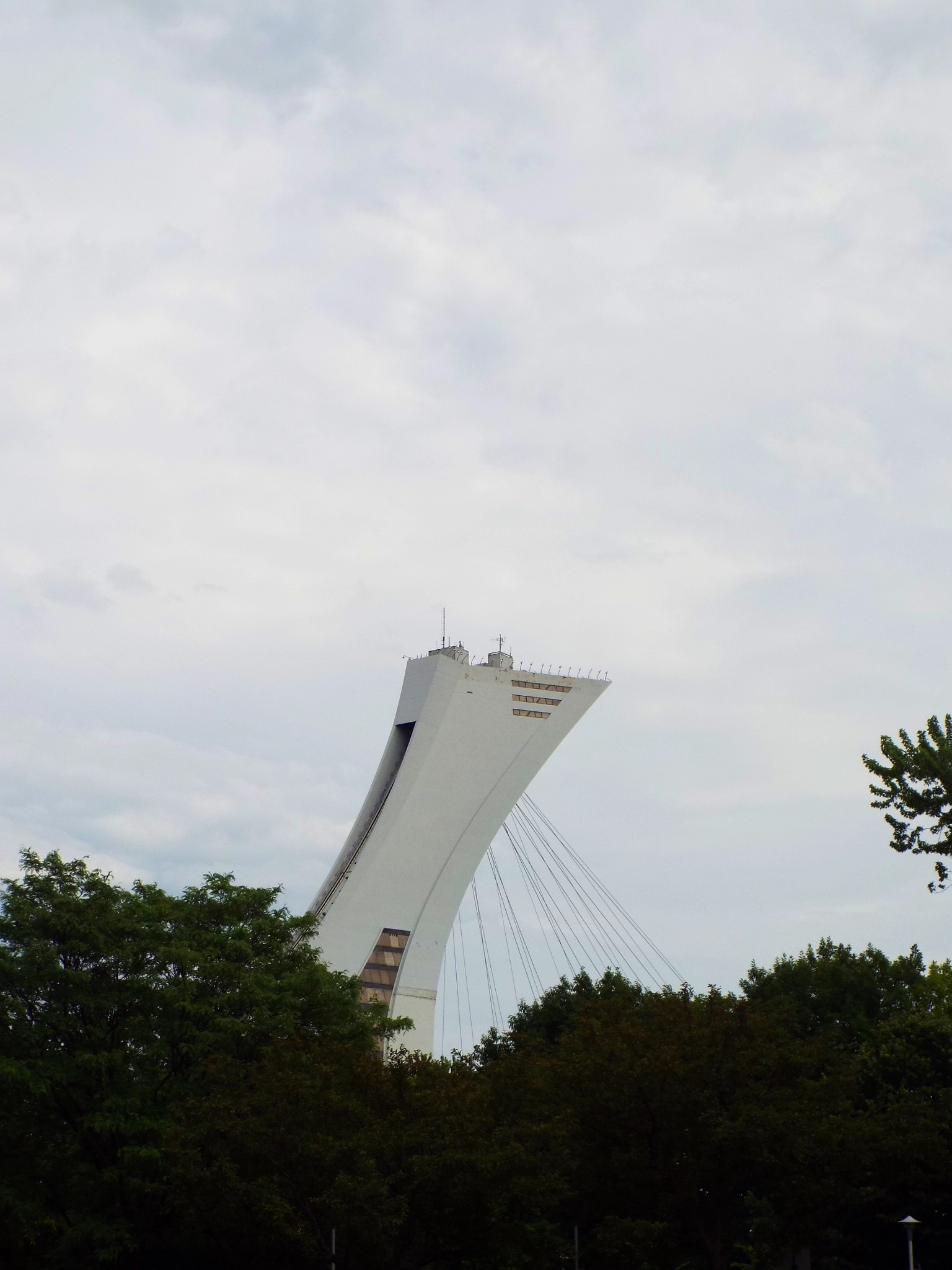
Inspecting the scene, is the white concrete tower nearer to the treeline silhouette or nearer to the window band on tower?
the window band on tower

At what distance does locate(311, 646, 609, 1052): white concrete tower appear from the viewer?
5616cm

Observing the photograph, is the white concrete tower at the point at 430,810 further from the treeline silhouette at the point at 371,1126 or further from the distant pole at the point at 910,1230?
the distant pole at the point at 910,1230

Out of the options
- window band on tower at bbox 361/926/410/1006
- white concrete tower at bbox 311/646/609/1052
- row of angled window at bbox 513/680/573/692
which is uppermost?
row of angled window at bbox 513/680/573/692

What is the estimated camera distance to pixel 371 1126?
23.3 metres

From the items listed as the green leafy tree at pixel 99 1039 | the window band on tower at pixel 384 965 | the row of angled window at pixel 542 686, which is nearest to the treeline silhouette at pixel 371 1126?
the green leafy tree at pixel 99 1039

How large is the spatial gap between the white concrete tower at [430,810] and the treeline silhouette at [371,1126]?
26.3 meters

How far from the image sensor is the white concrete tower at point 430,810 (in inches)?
2211

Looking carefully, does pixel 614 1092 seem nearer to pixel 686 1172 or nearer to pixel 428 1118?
pixel 686 1172

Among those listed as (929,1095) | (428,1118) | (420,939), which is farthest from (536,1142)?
(420,939)

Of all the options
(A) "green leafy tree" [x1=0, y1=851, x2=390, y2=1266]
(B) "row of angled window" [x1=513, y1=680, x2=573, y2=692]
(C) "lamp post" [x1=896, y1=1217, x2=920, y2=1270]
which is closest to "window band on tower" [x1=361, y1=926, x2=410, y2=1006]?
(B) "row of angled window" [x1=513, y1=680, x2=573, y2=692]

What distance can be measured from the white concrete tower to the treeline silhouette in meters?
26.3

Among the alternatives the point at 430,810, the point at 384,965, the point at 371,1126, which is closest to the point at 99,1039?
the point at 371,1126

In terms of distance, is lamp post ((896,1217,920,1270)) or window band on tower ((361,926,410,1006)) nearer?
lamp post ((896,1217,920,1270))

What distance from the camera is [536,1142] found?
23641 millimetres
